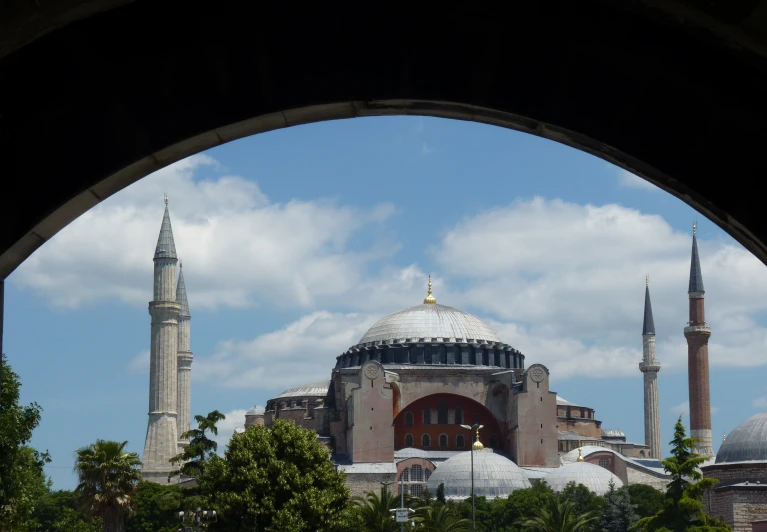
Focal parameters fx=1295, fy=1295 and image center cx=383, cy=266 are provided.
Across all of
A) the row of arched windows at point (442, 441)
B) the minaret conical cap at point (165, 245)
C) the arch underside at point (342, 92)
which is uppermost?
the minaret conical cap at point (165, 245)

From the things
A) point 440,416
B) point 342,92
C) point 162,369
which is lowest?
point 342,92

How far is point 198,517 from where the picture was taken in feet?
131

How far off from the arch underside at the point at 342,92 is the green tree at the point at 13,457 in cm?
2128

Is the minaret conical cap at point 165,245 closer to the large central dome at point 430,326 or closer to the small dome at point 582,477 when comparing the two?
the large central dome at point 430,326

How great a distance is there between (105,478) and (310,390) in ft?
244

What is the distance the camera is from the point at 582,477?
284 ft

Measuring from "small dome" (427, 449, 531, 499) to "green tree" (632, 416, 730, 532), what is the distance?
1304 inches

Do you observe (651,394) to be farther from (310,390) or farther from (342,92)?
(342,92)

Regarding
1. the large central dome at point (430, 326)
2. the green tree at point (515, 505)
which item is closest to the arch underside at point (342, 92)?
the green tree at point (515, 505)

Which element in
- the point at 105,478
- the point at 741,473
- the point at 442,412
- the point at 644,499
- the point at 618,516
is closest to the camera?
the point at 105,478

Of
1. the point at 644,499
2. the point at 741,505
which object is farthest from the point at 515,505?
the point at 741,505

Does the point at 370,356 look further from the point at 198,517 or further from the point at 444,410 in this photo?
the point at 198,517

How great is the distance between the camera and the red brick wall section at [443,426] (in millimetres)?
96125

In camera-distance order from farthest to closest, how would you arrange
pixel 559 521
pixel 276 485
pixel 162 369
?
1. pixel 162 369
2. pixel 559 521
3. pixel 276 485
